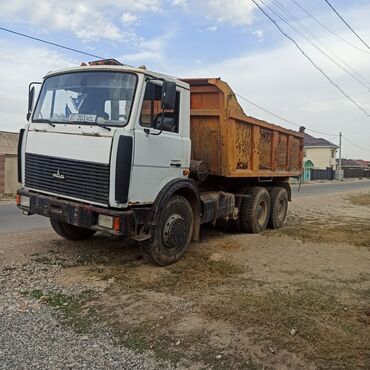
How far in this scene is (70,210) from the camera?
18.8 feet

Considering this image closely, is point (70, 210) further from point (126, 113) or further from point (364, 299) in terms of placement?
point (364, 299)

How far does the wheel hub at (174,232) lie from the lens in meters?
6.24

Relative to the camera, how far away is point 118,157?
5.30 meters

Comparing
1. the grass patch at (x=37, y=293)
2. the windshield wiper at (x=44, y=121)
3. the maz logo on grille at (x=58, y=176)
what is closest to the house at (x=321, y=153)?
the windshield wiper at (x=44, y=121)

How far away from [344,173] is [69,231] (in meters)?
63.3

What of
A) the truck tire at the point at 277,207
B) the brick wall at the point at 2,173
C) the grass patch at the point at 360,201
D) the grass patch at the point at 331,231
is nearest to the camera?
the grass patch at the point at 331,231

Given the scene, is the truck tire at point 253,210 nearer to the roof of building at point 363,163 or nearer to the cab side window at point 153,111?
the cab side window at point 153,111

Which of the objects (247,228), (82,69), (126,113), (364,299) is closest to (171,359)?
(364,299)

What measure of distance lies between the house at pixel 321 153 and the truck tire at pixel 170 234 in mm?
68515

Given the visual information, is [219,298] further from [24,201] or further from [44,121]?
[44,121]

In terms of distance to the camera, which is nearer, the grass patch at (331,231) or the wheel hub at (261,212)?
the grass patch at (331,231)

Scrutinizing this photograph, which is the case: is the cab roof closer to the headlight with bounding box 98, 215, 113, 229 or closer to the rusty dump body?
the rusty dump body

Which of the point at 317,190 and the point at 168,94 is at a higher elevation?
the point at 168,94

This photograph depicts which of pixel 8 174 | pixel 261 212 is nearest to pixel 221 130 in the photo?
pixel 261 212
